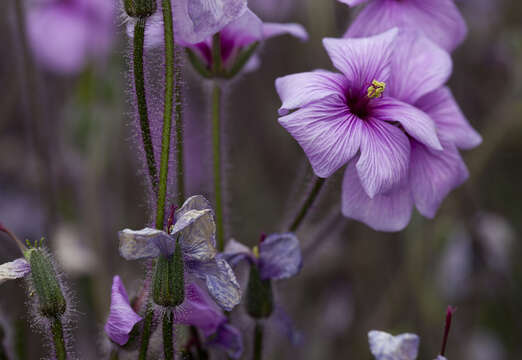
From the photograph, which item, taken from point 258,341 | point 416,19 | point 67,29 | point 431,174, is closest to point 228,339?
point 258,341

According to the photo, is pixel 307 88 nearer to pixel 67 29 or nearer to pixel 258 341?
pixel 258 341

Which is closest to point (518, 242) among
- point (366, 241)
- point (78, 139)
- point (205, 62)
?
point (366, 241)

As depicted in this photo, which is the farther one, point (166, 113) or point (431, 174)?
point (431, 174)

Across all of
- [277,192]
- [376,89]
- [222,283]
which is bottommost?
[277,192]

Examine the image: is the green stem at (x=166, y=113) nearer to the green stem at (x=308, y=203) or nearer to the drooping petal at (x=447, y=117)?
the green stem at (x=308, y=203)

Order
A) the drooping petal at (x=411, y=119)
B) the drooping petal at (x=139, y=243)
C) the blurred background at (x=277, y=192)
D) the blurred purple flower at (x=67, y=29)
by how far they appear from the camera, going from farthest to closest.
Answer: the blurred purple flower at (x=67, y=29) → the blurred background at (x=277, y=192) → the drooping petal at (x=411, y=119) → the drooping petal at (x=139, y=243)

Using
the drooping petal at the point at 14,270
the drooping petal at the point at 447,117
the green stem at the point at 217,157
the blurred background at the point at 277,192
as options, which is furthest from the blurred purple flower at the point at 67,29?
the drooping petal at the point at 14,270
